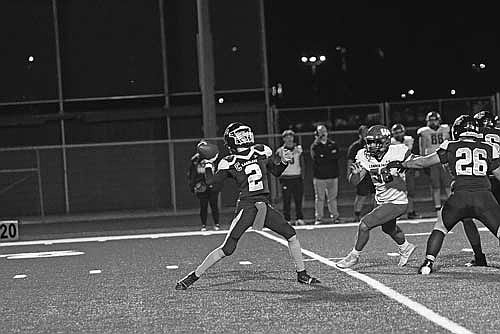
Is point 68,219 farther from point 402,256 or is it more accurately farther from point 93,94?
point 402,256

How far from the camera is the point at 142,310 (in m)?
8.56

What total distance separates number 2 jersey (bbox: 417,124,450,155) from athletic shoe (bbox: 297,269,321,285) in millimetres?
7809

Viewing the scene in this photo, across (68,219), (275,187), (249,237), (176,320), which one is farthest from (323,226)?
(176,320)

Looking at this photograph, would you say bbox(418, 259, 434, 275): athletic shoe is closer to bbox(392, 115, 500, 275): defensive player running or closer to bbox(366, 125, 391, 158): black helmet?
bbox(392, 115, 500, 275): defensive player running

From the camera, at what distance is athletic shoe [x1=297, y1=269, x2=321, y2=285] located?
967 cm

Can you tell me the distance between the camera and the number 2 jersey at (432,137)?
55.8 feet

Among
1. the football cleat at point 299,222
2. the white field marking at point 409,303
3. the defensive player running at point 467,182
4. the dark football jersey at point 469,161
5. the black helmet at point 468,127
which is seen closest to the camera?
the white field marking at point 409,303

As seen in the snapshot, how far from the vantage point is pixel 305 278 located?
972 centimetres

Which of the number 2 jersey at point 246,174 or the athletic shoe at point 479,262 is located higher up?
the number 2 jersey at point 246,174

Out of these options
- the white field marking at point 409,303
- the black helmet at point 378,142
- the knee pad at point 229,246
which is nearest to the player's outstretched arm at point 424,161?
the black helmet at point 378,142

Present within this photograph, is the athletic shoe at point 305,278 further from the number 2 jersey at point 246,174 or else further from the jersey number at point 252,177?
the jersey number at point 252,177

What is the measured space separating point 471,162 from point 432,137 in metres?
7.16

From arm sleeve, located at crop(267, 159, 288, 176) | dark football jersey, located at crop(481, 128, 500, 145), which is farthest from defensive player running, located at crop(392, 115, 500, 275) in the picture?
arm sleeve, located at crop(267, 159, 288, 176)

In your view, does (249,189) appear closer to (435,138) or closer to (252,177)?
(252,177)
